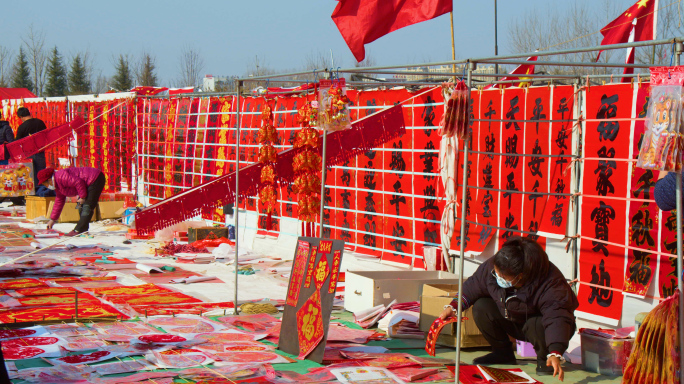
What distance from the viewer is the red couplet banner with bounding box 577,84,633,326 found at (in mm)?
5020

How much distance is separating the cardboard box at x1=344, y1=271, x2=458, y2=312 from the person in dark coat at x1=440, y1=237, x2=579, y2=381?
1.24 metres

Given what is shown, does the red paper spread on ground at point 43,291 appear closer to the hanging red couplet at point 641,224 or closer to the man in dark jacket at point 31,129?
the hanging red couplet at point 641,224

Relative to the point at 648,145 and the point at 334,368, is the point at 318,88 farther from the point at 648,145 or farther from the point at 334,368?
the point at 648,145

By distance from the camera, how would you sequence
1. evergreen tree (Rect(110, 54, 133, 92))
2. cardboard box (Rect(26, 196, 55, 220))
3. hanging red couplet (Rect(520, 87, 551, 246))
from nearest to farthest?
hanging red couplet (Rect(520, 87, 551, 246)) → cardboard box (Rect(26, 196, 55, 220)) → evergreen tree (Rect(110, 54, 133, 92))

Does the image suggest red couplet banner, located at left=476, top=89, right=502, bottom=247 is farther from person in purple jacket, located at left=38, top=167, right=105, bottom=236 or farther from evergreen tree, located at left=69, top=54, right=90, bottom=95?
evergreen tree, located at left=69, top=54, right=90, bottom=95

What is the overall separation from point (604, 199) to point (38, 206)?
971 centimetres

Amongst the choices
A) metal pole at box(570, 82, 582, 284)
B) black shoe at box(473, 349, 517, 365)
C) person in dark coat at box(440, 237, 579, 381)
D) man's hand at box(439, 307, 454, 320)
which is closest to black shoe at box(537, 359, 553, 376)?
person in dark coat at box(440, 237, 579, 381)

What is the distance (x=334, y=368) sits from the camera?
4.43 metres

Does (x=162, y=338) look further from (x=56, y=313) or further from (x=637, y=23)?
(x=637, y=23)

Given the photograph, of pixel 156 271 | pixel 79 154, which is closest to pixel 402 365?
pixel 156 271

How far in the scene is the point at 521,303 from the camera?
4.41 metres

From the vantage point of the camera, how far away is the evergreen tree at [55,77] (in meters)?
42.5

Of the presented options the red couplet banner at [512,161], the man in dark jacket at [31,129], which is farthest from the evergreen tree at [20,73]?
the red couplet banner at [512,161]

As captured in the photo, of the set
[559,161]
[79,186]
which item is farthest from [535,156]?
[79,186]
